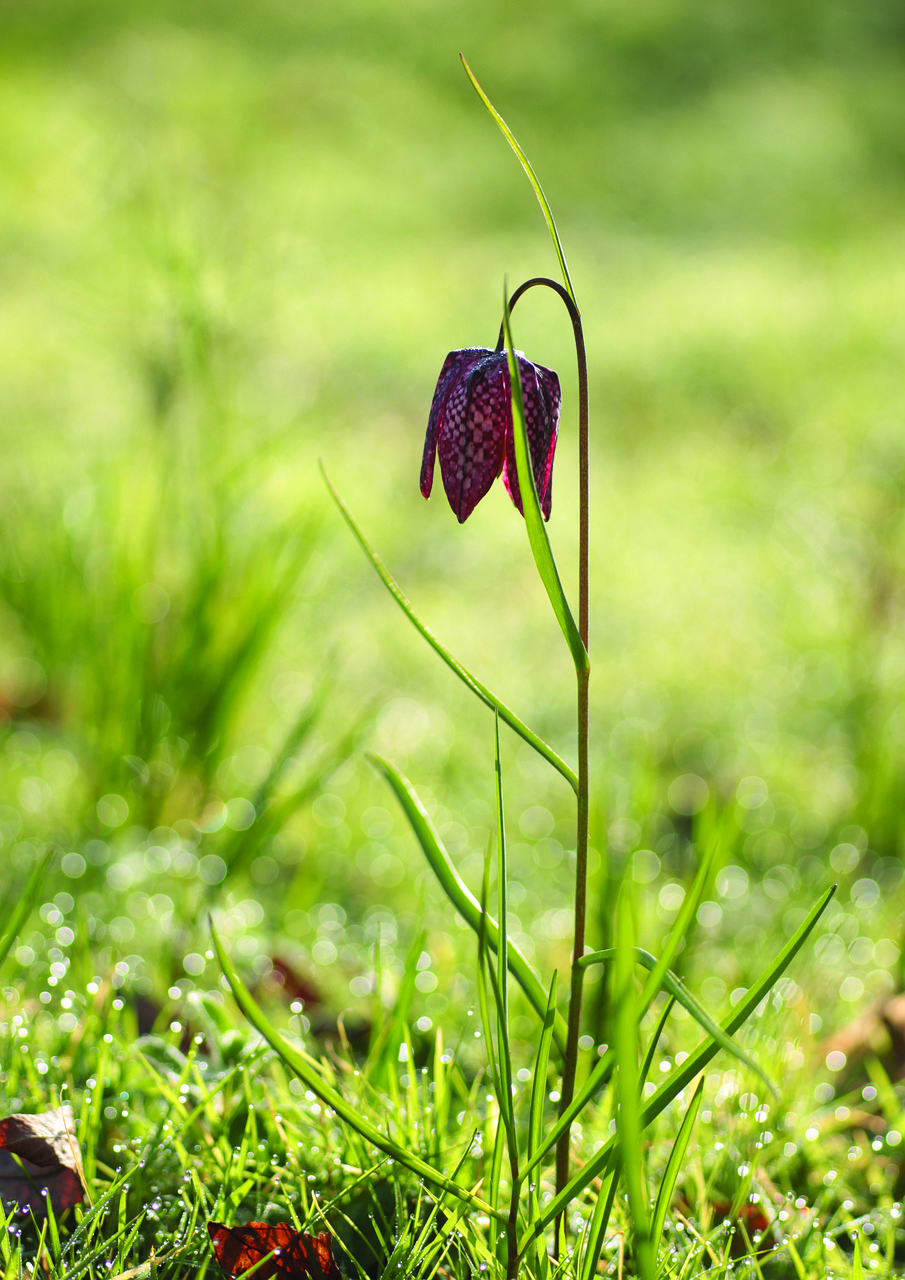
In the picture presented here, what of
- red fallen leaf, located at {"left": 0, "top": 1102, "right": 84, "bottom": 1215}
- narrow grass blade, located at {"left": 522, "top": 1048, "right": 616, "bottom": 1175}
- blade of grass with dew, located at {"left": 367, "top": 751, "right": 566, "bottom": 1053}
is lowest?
red fallen leaf, located at {"left": 0, "top": 1102, "right": 84, "bottom": 1215}

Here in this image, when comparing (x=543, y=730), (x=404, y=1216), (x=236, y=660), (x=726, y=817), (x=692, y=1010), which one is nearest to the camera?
(x=692, y=1010)

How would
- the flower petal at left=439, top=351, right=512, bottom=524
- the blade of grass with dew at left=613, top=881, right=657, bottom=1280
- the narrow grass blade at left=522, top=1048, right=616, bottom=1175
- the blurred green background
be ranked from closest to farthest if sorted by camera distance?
the blade of grass with dew at left=613, top=881, right=657, bottom=1280, the narrow grass blade at left=522, top=1048, right=616, bottom=1175, the flower petal at left=439, top=351, right=512, bottom=524, the blurred green background

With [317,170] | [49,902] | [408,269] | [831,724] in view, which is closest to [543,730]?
[831,724]

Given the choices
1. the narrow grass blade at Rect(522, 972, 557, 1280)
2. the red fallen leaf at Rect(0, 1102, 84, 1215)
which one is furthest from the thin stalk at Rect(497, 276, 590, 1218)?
the red fallen leaf at Rect(0, 1102, 84, 1215)

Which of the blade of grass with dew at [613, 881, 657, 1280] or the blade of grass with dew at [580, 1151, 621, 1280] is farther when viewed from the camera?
the blade of grass with dew at [580, 1151, 621, 1280]

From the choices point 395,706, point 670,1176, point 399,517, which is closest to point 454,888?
point 670,1176

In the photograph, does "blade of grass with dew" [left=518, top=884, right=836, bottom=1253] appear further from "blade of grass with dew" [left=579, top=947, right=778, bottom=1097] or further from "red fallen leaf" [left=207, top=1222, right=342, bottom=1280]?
"red fallen leaf" [left=207, top=1222, right=342, bottom=1280]

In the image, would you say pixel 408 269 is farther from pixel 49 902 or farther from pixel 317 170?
pixel 49 902

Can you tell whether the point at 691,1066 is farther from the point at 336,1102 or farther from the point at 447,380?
the point at 447,380
